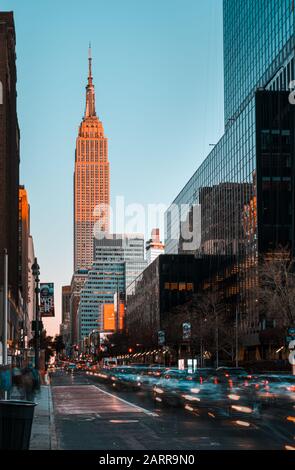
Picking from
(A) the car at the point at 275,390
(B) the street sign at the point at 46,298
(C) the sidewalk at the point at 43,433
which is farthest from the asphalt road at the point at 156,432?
(B) the street sign at the point at 46,298

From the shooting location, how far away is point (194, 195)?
477ft

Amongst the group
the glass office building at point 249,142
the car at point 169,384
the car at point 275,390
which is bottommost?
the car at point 169,384

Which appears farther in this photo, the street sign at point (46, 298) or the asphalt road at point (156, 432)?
the street sign at point (46, 298)

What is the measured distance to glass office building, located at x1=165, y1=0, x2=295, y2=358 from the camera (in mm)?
99000

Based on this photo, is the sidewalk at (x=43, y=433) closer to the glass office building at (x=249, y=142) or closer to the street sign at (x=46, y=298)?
the street sign at (x=46, y=298)

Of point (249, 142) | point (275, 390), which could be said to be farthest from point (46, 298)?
point (249, 142)

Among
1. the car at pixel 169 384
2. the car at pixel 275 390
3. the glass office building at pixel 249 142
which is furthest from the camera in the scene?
the glass office building at pixel 249 142

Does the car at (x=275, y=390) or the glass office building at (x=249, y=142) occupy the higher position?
the glass office building at (x=249, y=142)

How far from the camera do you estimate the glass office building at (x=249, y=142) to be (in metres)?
99.0

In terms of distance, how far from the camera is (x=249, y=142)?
10375 cm

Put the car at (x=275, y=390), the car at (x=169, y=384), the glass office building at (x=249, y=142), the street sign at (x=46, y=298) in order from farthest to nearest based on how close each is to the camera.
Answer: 1. the glass office building at (x=249, y=142)
2. the street sign at (x=46, y=298)
3. the car at (x=169, y=384)
4. the car at (x=275, y=390)

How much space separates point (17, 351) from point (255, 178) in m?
52.8

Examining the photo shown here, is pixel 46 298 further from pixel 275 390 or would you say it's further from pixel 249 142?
pixel 249 142
